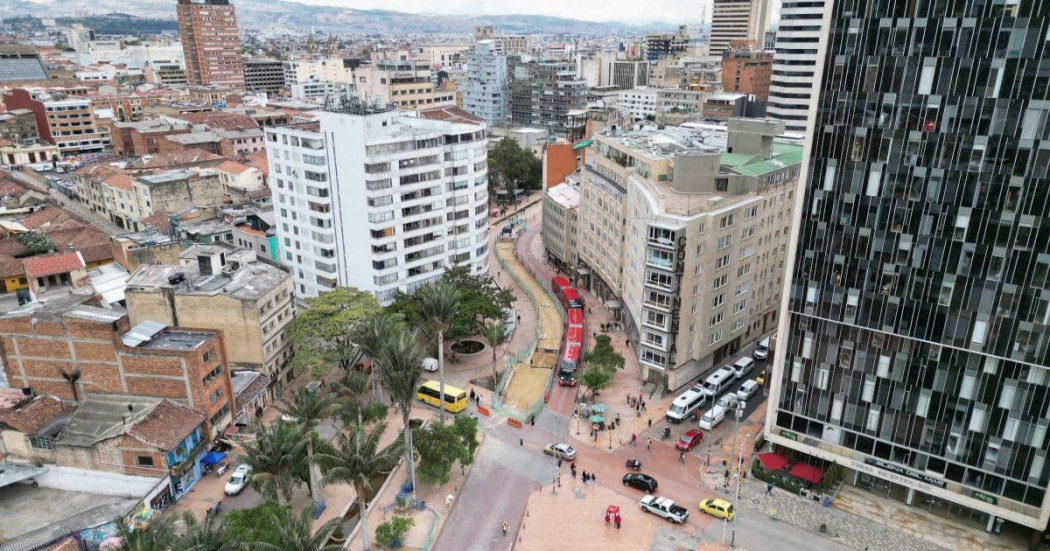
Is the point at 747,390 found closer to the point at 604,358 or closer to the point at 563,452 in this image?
the point at 604,358

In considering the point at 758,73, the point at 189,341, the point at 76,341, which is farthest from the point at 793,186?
the point at 758,73

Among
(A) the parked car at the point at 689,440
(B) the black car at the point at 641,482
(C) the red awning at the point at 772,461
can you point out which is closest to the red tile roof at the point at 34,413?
(B) the black car at the point at 641,482

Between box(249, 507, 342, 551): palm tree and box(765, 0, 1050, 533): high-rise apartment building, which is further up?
box(765, 0, 1050, 533): high-rise apartment building

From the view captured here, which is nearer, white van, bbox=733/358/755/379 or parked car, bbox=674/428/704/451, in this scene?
parked car, bbox=674/428/704/451

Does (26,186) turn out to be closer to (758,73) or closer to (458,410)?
(458,410)

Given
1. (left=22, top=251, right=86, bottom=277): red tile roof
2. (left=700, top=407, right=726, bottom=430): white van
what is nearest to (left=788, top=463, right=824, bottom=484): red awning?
(left=700, top=407, right=726, bottom=430): white van

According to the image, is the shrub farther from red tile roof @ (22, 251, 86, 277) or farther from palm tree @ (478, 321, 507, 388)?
red tile roof @ (22, 251, 86, 277)

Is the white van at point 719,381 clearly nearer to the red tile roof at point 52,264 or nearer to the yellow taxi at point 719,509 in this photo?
the yellow taxi at point 719,509
